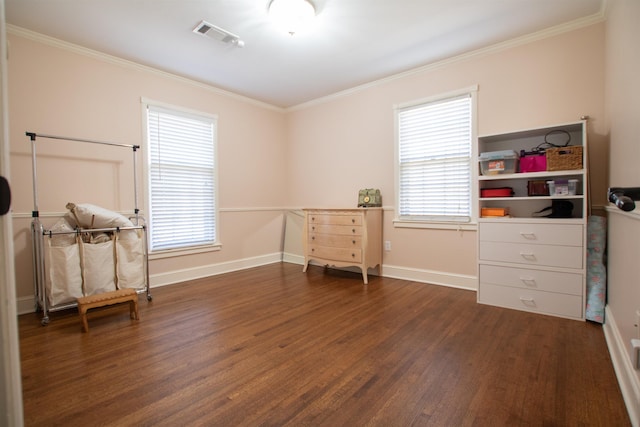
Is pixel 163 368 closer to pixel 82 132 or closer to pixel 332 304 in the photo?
pixel 332 304

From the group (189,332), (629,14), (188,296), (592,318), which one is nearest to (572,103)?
(629,14)

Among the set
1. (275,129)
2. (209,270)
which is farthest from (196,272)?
(275,129)

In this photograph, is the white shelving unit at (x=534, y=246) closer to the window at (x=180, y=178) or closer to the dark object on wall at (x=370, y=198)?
the dark object on wall at (x=370, y=198)

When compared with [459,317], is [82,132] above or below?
above

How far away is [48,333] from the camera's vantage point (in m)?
2.26

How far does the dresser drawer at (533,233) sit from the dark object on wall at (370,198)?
4.50ft

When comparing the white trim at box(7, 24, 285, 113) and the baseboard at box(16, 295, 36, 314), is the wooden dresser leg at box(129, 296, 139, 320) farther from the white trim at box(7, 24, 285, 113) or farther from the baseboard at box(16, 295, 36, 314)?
the white trim at box(7, 24, 285, 113)

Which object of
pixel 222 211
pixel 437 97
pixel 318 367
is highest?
pixel 437 97

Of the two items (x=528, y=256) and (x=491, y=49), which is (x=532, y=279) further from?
(x=491, y=49)

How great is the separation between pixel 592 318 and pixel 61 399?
11.4ft

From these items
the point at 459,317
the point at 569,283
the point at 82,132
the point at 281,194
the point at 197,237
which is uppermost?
the point at 82,132

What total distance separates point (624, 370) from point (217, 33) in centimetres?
374

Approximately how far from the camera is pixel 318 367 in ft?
5.77

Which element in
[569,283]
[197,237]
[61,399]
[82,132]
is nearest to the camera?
[61,399]
